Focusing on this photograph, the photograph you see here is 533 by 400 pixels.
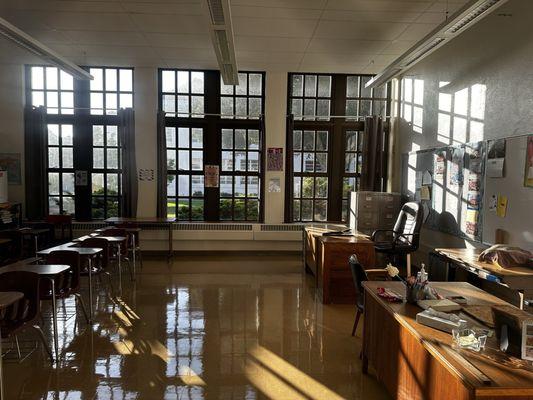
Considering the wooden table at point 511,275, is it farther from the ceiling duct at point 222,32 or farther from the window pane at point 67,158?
the window pane at point 67,158

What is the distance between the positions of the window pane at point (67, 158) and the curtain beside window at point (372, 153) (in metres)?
6.08

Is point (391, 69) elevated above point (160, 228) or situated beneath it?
elevated above

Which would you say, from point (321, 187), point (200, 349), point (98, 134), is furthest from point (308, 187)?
point (200, 349)

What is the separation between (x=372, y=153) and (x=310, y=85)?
1982mm

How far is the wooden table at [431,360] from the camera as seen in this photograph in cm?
163

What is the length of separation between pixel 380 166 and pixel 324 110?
170 centimetres

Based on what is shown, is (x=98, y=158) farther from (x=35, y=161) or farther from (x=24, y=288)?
(x=24, y=288)

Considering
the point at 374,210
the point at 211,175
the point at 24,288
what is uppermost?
the point at 211,175

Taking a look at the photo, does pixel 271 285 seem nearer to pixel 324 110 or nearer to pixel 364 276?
pixel 364 276

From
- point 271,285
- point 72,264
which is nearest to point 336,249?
point 271,285

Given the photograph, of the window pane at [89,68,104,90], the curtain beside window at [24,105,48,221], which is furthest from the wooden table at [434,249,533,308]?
the curtain beside window at [24,105,48,221]

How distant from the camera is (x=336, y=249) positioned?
16.5 ft

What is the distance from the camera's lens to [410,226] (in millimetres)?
6137

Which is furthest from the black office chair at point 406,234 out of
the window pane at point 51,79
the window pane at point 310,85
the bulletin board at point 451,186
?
the window pane at point 51,79
